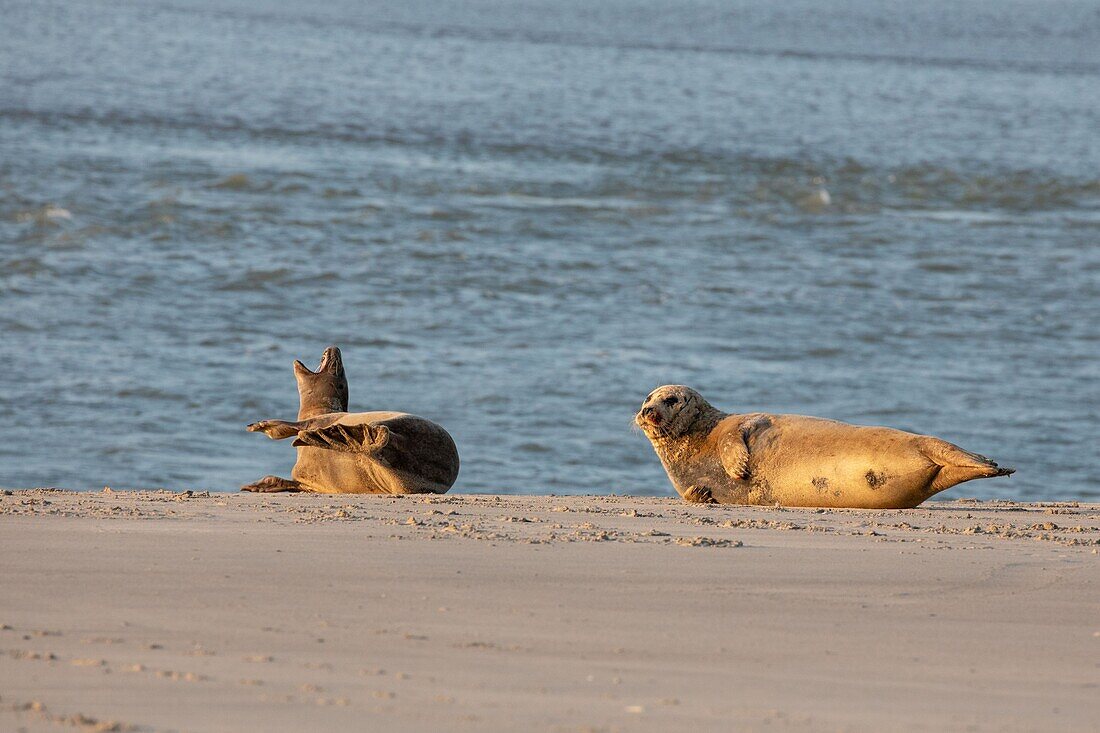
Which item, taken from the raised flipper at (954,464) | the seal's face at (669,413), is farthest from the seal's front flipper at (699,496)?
the raised flipper at (954,464)

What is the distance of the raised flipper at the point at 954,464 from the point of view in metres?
5.77

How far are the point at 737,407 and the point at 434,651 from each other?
683 centimetres

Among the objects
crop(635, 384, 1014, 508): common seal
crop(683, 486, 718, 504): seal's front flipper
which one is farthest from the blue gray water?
crop(683, 486, 718, 504): seal's front flipper

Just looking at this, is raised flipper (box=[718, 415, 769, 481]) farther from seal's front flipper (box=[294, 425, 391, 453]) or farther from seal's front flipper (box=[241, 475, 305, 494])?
seal's front flipper (box=[241, 475, 305, 494])

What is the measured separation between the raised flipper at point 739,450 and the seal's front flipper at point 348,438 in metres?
1.35

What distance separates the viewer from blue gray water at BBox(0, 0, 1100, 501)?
9992mm

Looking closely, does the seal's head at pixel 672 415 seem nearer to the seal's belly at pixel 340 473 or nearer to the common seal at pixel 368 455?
the common seal at pixel 368 455

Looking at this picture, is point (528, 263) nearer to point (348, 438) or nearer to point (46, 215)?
point (46, 215)

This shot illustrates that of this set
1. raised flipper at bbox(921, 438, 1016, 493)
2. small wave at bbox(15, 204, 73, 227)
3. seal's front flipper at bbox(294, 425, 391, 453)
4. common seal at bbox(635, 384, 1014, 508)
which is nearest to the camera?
raised flipper at bbox(921, 438, 1016, 493)

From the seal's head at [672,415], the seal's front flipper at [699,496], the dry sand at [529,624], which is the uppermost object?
the seal's head at [672,415]

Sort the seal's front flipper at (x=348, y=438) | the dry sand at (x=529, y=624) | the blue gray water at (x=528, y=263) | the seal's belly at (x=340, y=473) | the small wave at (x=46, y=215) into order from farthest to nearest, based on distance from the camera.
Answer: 1. the small wave at (x=46, y=215)
2. the blue gray water at (x=528, y=263)
3. the seal's belly at (x=340, y=473)
4. the seal's front flipper at (x=348, y=438)
5. the dry sand at (x=529, y=624)

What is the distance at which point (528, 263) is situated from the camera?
1455cm

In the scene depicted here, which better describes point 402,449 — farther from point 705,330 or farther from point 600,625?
point 705,330

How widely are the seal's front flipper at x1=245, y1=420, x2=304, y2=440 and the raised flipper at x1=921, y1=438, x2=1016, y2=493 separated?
253 centimetres
